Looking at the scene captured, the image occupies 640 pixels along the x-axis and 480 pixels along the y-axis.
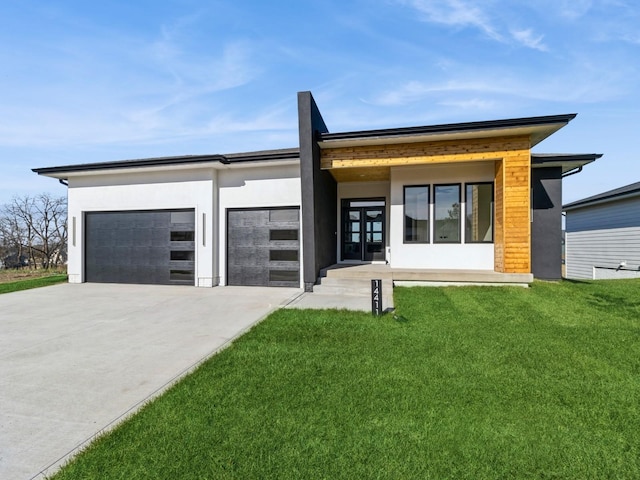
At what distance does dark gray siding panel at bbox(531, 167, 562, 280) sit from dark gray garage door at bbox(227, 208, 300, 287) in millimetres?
7171

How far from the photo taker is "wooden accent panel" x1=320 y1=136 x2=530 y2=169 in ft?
26.6

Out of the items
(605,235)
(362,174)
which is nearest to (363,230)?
(362,174)

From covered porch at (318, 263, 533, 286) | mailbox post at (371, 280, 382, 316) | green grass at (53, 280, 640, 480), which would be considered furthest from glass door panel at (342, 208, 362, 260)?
green grass at (53, 280, 640, 480)

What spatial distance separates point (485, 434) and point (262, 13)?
8.80m

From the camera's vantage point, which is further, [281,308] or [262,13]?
[262,13]

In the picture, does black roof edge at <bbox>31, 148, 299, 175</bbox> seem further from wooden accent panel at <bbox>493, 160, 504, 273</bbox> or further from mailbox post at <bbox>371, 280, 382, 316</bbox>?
wooden accent panel at <bbox>493, 160, 504, 273</bbox>

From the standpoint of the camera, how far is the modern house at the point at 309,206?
8070 millimetres

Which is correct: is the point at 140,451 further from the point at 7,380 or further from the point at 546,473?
the point at 546,473

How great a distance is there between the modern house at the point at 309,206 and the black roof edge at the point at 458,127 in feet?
0.10

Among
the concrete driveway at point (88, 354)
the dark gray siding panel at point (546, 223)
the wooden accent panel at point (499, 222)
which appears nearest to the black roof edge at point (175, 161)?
the concrete driveway at point (88, 354)

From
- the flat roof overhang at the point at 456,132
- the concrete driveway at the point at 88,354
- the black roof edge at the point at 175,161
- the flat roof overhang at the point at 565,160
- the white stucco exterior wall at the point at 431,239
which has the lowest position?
the concrete driveway at the point at 88,354

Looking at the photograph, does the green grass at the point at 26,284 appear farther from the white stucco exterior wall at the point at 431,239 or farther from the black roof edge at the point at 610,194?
the black roof edge at the point at 610,194

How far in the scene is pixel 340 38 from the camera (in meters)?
8.27

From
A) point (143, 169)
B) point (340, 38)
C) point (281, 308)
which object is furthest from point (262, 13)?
point (281, 308)
